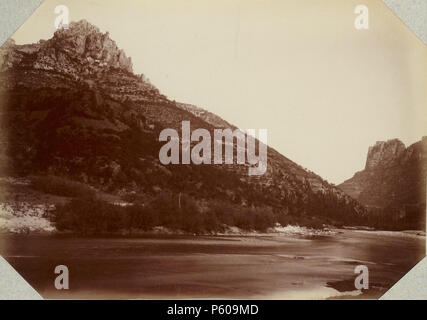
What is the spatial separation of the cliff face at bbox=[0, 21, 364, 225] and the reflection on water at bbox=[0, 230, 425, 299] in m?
0.30

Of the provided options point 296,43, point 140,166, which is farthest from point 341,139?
point 140,166

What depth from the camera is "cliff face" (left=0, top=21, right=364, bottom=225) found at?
4059 millimetres

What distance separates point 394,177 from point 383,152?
0.18 m

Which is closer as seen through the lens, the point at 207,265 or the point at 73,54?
the point at 207,265

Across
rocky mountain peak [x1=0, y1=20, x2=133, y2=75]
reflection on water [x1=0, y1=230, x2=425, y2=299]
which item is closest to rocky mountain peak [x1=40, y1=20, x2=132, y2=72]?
rocky mountain peak [x1=0, y1=20, x2=133, y2=75]

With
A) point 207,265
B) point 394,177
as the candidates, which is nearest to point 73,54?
point 207,265

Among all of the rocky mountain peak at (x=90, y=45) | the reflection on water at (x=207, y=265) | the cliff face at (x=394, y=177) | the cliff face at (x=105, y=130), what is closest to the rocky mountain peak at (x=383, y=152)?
the cliff face at (x=394, y=177)

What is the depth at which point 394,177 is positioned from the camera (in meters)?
4.04

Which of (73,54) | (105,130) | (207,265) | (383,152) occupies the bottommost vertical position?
(207,265)

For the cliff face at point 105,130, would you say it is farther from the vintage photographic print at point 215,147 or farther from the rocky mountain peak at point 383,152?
the rocky mountain peak at point 383,152

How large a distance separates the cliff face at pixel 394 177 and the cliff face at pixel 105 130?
111 mm

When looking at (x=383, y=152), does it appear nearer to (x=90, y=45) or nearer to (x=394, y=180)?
(x=394, y=180)

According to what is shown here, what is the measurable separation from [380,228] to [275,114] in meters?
1.01

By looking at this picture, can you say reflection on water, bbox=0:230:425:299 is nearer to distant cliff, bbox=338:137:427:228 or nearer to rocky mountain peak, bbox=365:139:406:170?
distant cliff, bbox=338:137:427:228
